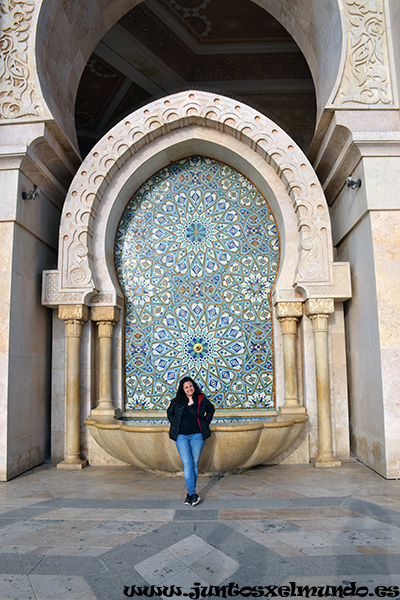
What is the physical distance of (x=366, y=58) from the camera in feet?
17.4

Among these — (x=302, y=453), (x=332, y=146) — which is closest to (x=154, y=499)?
(x=302, y=453)

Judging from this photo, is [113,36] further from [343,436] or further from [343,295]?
[343,436]

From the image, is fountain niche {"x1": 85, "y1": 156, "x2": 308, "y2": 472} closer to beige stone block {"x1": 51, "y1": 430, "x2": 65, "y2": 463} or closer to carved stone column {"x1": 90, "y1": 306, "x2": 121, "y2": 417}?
carved stone column {"x1": 90, "y1": 306, "x2": 121, "y2": 417}

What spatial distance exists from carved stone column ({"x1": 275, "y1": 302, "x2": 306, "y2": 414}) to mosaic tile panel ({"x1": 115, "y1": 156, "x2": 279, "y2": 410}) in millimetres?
291

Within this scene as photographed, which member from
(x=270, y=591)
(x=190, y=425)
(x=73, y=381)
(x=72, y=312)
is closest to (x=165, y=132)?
(x=72, y=312)

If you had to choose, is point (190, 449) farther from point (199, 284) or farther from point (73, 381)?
point (199, 284)

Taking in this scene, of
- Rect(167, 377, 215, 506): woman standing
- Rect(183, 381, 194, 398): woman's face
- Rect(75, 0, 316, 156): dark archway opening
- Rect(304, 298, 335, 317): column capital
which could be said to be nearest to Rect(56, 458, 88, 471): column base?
Rect(167, 377, 215, 506): woman standing

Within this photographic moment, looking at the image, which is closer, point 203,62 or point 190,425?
point 190,425

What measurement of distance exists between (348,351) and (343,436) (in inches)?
40.3

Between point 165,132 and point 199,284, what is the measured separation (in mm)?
1977

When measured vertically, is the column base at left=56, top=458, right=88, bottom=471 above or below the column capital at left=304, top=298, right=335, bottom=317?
below

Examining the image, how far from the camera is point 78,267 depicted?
5473 millimetres

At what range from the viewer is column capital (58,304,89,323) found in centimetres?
540

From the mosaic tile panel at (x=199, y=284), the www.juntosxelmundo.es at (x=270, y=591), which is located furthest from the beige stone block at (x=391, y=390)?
the www.juntosxelmundo.es at (x=270, y=591)
